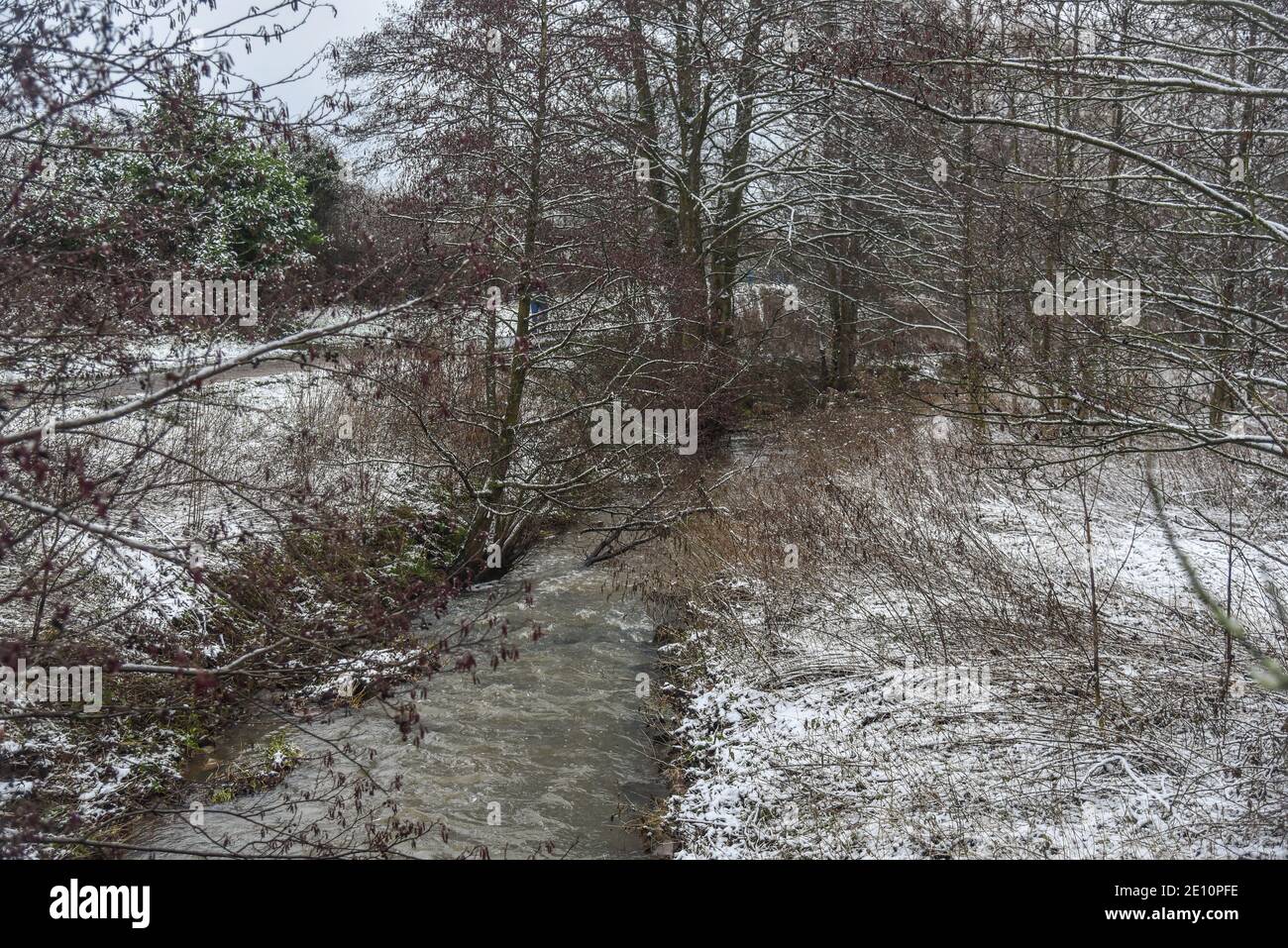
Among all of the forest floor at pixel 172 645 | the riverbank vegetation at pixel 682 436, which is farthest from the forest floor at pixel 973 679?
the forest floor at pixel 172 645

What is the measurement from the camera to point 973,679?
21.0ft

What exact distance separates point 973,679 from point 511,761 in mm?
3446

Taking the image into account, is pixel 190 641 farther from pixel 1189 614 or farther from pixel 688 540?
pixel 1189 614

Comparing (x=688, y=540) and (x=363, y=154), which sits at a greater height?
(x=363, y=154)

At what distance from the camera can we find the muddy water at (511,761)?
5.93 meters

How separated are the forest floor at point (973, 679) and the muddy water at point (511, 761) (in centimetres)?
A: 44

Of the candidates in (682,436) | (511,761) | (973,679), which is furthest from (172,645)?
(682,436)

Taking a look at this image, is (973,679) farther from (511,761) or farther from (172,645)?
(172,645)

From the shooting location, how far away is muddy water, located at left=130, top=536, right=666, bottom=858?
5.93 m

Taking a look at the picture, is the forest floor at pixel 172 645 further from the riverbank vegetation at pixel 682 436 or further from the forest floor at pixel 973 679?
the forest floor at pixel 973 679
